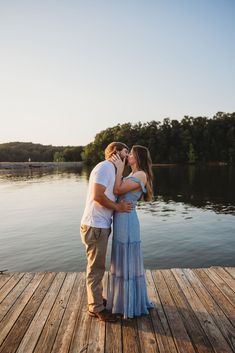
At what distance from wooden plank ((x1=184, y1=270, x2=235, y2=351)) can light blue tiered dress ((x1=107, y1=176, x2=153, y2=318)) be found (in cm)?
103

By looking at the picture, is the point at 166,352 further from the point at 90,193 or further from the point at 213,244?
the point at 213,244

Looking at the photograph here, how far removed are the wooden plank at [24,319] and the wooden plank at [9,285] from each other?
0.47m

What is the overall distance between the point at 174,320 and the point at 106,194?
191 cm

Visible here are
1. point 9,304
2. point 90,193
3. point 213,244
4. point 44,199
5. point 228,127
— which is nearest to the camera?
point 90,193

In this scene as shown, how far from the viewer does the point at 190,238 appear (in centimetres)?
1344

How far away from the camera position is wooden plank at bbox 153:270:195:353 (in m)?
3.72

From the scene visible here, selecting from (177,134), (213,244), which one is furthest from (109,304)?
(177,134)

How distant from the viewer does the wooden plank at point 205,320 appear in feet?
12.2

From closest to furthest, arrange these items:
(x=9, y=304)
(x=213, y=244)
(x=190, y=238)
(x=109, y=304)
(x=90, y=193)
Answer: (x=90, y=193)
(x=109, y=304)
(x=9, y=304)
(x=213, y=244)
(x=190, y=238)

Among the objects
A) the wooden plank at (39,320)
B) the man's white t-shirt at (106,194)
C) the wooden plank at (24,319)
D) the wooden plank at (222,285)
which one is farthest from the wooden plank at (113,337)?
the wooden plank at (222,285)

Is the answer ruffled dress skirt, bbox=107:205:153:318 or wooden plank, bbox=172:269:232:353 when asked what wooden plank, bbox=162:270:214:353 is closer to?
wooden plank, bbox=172:269:232:353

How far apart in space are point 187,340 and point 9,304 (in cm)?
265

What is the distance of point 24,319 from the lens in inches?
172

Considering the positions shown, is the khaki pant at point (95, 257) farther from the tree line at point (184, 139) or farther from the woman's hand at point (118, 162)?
the tree line at point (184, 139)
